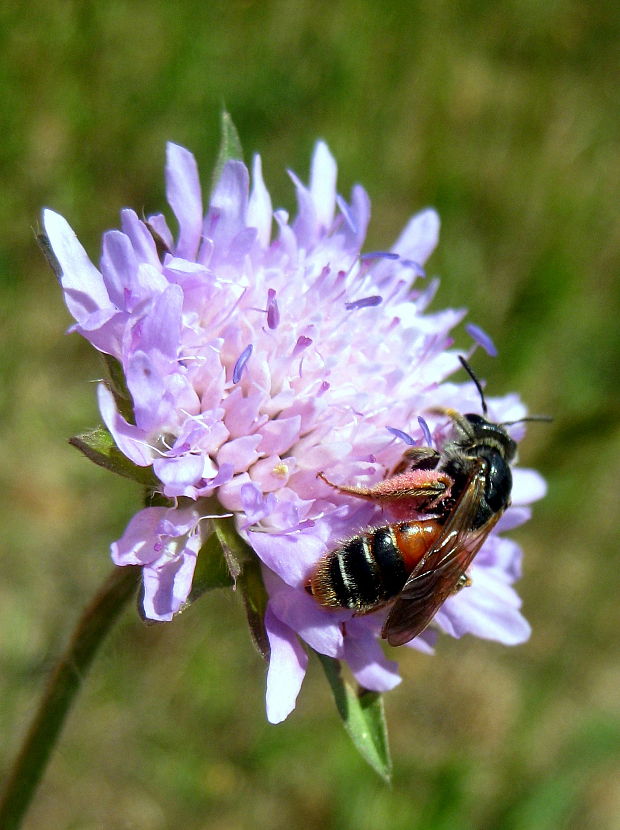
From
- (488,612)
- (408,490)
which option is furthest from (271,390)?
(488,612)

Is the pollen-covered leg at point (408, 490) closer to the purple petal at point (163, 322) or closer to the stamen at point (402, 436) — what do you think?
the stamen at point (402, 436)

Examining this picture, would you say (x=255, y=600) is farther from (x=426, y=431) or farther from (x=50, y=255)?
(x=50, y=255)

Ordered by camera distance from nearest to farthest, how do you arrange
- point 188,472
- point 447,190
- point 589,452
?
point 188,472 → point 589,452 → point 447,190

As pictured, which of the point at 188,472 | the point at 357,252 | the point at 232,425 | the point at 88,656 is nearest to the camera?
the point at 188,472

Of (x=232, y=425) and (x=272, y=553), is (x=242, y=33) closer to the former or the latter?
(x=232, y=425)

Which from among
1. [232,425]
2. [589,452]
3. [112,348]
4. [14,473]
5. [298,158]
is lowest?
[14,473]

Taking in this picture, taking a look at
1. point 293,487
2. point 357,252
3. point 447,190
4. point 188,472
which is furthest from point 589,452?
point 188,472

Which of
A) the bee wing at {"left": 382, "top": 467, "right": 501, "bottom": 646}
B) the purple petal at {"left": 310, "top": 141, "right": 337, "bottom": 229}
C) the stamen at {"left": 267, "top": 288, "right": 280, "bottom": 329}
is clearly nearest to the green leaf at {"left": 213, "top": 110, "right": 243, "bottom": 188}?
the purple petal at {"left": 310, "top": 141, "right": 337, "bottom": 229}
